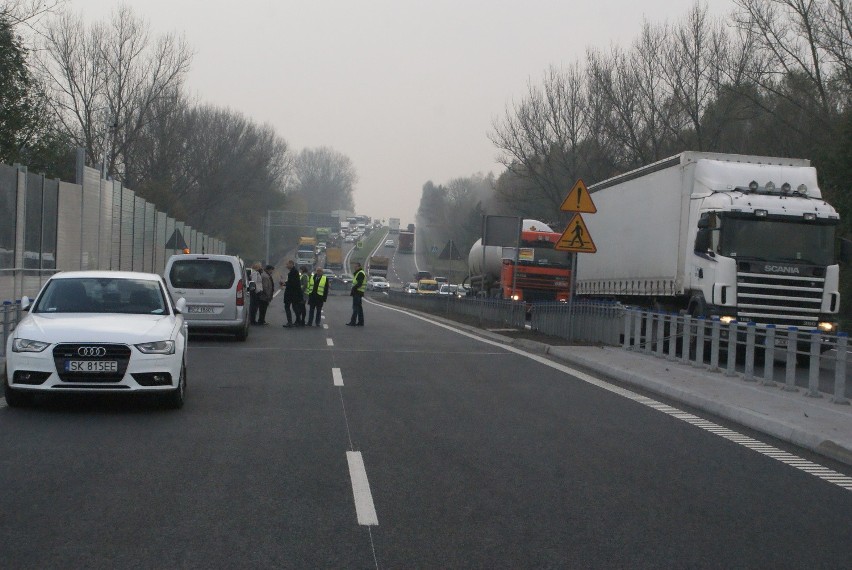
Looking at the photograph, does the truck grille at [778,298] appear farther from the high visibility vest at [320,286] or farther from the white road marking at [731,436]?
the high visibility vest at [320,286]

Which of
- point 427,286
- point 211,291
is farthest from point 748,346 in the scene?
point 427,286

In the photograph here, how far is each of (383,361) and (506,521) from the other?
11462 mm

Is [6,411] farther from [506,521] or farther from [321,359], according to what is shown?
[321,359]

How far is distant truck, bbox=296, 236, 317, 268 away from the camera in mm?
113931

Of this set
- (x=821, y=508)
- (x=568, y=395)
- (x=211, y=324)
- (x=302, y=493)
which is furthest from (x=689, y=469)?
(x=211, y=324)

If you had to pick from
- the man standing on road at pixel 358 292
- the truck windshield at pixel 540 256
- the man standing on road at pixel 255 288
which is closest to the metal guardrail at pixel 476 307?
the truck windshield at pixel 540 256

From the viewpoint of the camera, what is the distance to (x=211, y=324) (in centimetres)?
2239

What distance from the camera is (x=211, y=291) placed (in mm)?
22469

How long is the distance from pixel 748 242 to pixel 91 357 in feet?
44.0

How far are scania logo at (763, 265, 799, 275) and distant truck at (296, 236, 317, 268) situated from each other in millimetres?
91605

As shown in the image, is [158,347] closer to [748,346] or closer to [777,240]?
[748,346]

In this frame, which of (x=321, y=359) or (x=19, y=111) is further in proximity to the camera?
(x=19, y=111)

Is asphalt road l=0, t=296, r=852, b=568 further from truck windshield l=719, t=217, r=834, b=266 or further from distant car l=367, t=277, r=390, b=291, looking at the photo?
distant car l=367, t=277, r=390, b=291

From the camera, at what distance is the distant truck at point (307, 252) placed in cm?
11393
